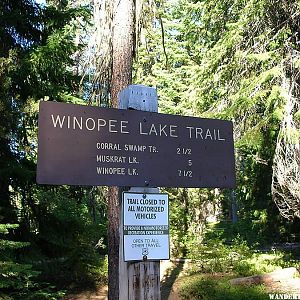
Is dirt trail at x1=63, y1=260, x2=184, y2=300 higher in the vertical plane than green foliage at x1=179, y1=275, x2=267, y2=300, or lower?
lower

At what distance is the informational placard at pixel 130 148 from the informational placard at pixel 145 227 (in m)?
0.12

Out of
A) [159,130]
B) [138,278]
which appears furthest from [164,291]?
[159,130]

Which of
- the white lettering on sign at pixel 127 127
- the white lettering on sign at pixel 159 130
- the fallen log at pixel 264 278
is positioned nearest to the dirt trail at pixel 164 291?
the fallen log at pixel 264 278

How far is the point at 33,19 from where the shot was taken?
320 inches

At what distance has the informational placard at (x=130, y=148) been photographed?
2.47 metres

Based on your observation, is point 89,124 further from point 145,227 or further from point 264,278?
point 264,278

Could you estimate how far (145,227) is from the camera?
2.66m

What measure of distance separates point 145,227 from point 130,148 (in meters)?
0.52

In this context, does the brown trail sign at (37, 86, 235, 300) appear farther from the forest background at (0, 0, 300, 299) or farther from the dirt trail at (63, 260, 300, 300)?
the dirt trail at (63, 260, 300, 300)

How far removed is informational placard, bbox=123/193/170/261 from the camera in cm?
261

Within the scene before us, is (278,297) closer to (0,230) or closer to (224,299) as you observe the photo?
(224,299)

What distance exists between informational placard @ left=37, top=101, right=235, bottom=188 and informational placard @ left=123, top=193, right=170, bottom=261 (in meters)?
0.12

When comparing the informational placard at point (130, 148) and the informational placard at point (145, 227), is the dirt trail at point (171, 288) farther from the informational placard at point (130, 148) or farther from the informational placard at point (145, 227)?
the informational placard at point (145, 227)

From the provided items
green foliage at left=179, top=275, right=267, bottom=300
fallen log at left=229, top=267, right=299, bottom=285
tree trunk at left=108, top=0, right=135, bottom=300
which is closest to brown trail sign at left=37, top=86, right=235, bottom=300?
tree trunk at left=108, top=0, right=135, bottom=300
